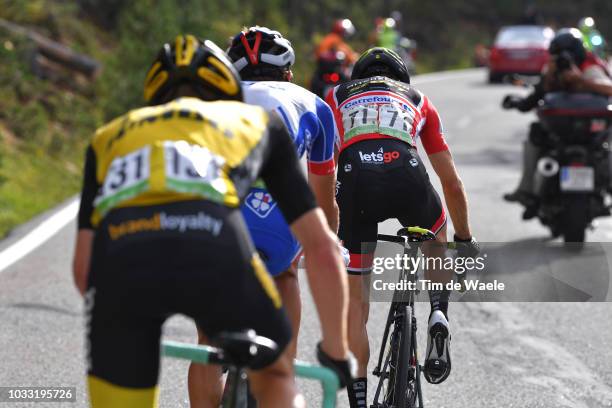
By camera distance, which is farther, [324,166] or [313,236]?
[324,166]

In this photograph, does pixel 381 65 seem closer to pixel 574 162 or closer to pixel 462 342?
pixel 462 342

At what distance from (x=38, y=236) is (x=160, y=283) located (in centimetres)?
808

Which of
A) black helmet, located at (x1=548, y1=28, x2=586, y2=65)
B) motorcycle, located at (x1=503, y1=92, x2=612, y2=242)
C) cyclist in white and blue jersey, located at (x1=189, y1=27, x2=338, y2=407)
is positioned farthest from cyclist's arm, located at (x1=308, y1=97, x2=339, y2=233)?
black helmet, located at (x1=548, y1=28, x2=586, y2=65)

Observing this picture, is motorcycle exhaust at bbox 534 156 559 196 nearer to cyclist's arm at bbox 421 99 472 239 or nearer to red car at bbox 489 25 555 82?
cyclist's arm at bbox 421 99 472 239

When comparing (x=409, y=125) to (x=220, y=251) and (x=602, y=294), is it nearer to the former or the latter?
(x=220, y=251)

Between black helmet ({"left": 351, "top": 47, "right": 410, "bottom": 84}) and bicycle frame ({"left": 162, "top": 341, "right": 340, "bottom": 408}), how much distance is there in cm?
287

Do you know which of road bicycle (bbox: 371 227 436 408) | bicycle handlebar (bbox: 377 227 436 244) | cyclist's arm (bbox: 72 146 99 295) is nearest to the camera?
cyclist's arm (bbox: 72 146 99 295)

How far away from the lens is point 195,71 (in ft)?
11.4

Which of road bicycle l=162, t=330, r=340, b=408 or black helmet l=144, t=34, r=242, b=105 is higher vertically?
black helmet l=144, t=34, r=242, b=105

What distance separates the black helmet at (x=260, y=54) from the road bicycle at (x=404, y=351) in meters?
0.96

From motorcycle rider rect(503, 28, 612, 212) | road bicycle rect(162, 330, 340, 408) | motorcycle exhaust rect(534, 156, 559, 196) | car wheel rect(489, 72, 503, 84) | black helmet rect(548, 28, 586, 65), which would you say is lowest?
road bicycle rect(162, 330, 340, 408)

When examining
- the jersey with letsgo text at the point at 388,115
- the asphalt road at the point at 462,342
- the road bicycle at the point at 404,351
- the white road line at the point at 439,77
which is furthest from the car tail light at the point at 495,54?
the road bicycle at the point at 404,351

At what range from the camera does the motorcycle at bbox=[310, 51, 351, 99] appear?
1783 centimetres

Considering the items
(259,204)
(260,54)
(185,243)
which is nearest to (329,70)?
(260,54)
